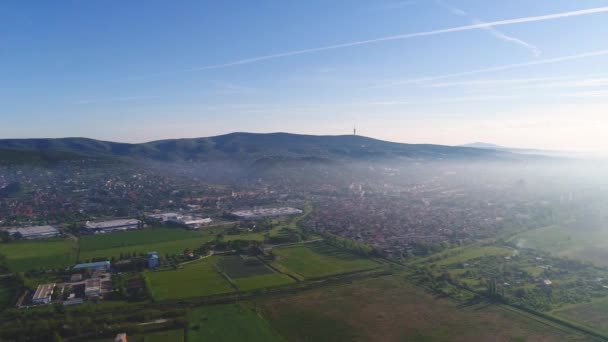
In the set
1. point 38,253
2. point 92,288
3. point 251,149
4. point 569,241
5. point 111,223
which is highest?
point 251,149

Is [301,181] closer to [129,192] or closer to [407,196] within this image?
[407,196]

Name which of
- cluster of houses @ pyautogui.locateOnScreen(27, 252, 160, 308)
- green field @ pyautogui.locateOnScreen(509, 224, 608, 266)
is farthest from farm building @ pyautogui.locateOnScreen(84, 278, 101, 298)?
green field @ pyautogui.locateOnScreen(509, 224, 608, 266)

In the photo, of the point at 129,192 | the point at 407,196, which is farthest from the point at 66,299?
the point at 407,196

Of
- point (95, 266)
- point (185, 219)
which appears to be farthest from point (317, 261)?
point (185, 219)

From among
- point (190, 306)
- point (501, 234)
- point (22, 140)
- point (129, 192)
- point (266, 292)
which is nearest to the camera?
point (190, 306)

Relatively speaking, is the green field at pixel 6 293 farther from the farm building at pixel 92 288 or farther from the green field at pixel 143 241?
the green field at pixel 143 241

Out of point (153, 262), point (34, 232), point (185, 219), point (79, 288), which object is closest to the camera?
point (79, 288)

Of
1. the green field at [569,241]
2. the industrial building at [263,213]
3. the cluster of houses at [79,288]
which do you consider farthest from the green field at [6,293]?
the green field at [569,241]

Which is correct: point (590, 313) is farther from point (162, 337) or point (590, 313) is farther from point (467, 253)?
point (162, 337)
